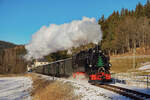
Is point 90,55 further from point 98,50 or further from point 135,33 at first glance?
point 135,33

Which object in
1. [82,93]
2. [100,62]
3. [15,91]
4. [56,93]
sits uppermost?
[100,62]

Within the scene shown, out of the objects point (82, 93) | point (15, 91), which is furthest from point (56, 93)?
point (15, 91)

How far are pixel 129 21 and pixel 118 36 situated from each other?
265 inches

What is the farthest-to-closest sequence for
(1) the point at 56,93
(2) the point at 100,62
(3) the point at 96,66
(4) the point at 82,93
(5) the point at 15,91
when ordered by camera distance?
(5) the point at 15,91, (2) the point at 100,62, (3) the point at 96,66, (1) the point at 56,93, (4) the point at 82,93

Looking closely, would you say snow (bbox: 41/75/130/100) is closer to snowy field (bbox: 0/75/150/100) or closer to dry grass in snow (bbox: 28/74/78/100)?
snowy field (bbox: 0/75/150/100)

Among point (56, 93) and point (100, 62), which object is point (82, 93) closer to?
point (56, 93)

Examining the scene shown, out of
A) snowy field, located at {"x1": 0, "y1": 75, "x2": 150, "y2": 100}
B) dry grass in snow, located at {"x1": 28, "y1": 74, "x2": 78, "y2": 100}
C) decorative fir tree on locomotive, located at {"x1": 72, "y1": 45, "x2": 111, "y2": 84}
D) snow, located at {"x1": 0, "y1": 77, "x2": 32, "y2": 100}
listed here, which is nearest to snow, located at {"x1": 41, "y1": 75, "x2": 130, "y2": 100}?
snowy field, located at {"x1": 0, "y1": 75, "x2": 150, "y2": 100}

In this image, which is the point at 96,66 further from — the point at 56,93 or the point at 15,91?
the point at 15,91

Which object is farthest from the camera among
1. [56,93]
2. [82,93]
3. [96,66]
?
[96,66]

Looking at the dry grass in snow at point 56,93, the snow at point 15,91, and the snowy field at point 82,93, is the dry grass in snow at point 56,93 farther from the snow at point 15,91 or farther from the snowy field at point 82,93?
the snow at point 15,91

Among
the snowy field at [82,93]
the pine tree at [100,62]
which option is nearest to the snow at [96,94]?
the snowy field at [82,93]

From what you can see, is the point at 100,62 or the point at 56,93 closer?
the point at 56,93

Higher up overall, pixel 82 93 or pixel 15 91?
pixel 82 93

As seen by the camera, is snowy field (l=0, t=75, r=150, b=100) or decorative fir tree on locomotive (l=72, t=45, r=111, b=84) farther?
decorative fir tree on locomotive (l=72, t=45, r=111, b=84)
